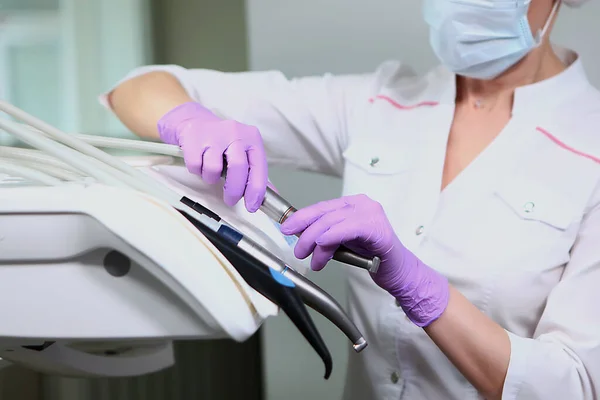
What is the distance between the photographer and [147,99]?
0.99 metres

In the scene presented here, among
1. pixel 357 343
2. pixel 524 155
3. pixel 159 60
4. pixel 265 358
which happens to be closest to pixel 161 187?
pixel 357 343

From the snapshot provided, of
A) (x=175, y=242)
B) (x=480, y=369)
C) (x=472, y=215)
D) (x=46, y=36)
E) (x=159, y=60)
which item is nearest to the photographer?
(x=175, y=242)

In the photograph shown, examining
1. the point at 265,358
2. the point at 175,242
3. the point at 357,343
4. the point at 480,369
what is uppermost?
the point at 175,242

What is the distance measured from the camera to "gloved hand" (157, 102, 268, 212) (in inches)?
25.8

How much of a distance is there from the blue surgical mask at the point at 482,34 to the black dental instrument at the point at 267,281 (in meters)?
0.59

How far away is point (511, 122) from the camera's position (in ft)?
3.10

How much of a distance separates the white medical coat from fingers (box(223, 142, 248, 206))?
358 millimetres

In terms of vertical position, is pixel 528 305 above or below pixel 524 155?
below

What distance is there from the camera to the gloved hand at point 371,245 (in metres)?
0.65

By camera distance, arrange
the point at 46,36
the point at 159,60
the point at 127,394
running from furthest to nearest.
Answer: the point at 159,60 → the point at 46,36 → the point at 127,394

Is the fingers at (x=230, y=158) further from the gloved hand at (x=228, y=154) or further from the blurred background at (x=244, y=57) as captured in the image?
the blurred background at (x=244, y=57)

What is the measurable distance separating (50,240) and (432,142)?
2.22 ft

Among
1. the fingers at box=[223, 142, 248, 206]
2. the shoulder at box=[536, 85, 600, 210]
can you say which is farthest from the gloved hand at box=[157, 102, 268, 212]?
the shoulder at box=[536, 85, 600, 210]

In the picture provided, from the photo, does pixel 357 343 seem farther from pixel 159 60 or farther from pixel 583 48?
pixel 159 60
